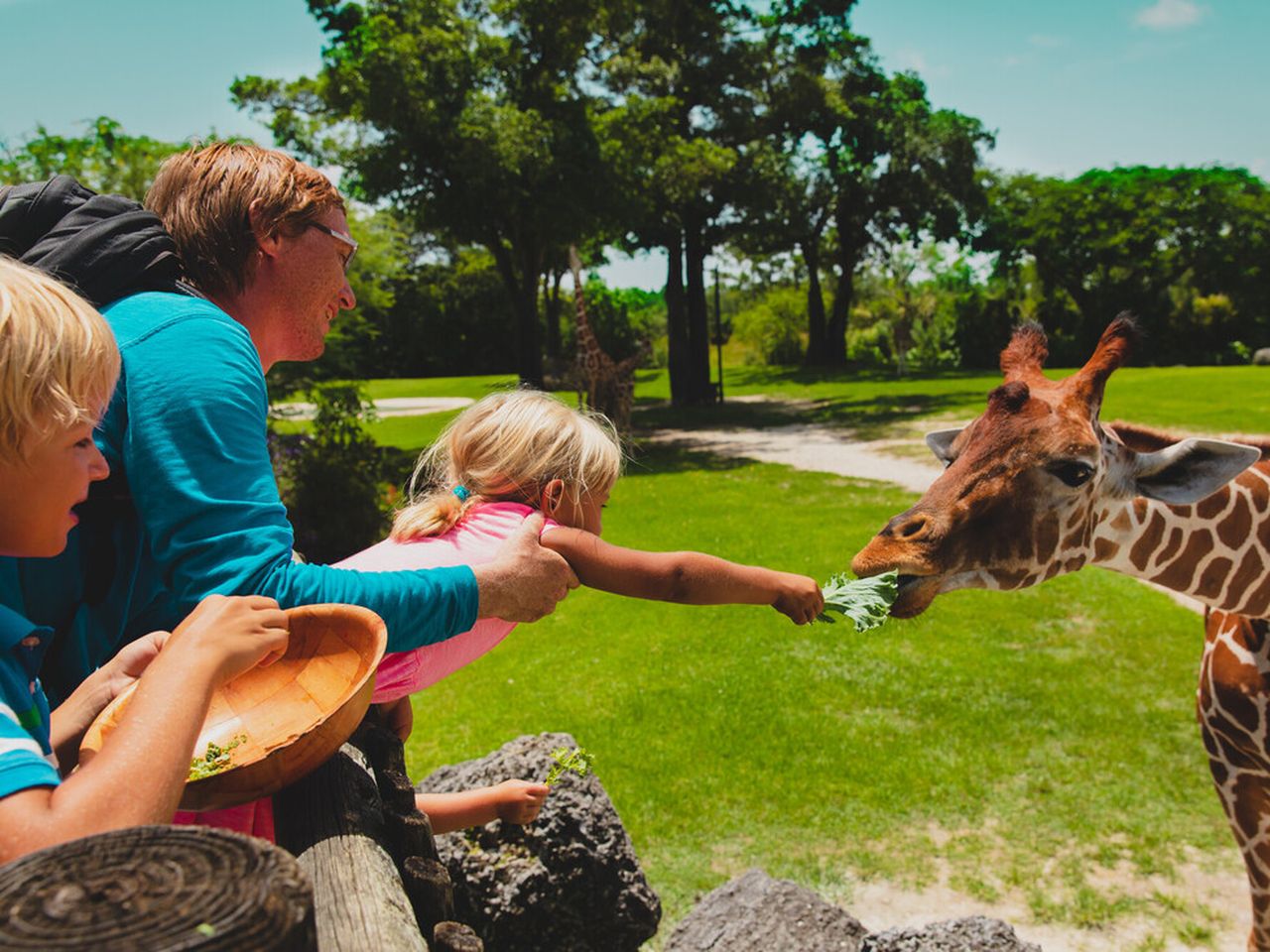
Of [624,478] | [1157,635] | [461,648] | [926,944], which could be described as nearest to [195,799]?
[461,648]

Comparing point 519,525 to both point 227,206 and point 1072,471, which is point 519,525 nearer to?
point 227,206

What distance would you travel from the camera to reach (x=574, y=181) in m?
17.0

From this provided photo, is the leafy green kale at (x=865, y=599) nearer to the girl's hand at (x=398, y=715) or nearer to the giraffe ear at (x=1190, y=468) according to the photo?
the giraffe ear at (x=1190, y=468)

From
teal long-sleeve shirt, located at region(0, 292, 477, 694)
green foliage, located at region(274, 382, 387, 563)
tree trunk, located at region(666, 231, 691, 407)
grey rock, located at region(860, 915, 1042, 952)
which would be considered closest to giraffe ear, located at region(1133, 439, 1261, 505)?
grey rock, located at region(860, 915, 1042, 952)

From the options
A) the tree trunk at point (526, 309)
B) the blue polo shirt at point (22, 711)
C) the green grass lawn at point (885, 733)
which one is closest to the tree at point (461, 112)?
the tree trunk at point (526, 309)

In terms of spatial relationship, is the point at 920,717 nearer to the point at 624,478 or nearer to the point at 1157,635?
the point at 1157,635

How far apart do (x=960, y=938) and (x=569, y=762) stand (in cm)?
145

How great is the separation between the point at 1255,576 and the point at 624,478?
44.5 ft

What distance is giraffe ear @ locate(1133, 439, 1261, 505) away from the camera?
2.95m

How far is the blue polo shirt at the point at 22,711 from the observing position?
3.98 feet

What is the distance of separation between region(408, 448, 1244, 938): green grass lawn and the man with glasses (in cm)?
345

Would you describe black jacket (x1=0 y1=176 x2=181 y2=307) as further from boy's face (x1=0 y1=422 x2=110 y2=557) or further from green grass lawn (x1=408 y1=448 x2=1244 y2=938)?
green grass lawn (x1=408 y1=448 x2=1244 y2=938)

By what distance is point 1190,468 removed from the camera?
119 inches

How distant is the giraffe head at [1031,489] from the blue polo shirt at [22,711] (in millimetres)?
2114
